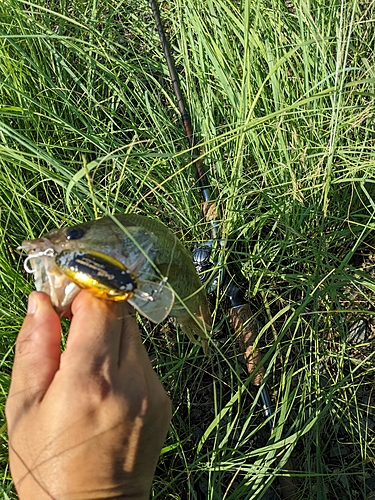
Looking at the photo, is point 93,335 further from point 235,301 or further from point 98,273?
point 235,301

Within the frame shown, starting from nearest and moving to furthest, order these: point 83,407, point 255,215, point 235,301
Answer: point 83,407, point 235,301, point 255,215

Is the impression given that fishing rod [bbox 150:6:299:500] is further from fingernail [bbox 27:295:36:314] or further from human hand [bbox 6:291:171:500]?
fingernail [bbox 27:295:36:314]

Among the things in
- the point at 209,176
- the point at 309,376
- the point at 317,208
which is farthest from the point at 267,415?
the point at 209,176

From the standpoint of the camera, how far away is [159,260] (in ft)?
4.59

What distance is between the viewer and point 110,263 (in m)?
1.27

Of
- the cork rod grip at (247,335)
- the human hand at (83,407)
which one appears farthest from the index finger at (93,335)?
the cork rod grip at (247,335)

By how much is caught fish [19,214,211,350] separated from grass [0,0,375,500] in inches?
27.8

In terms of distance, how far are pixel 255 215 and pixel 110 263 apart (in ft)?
3.92

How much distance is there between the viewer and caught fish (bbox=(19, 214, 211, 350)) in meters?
1.25

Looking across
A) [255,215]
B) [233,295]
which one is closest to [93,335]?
[233,295]

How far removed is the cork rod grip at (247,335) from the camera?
7.05 feet

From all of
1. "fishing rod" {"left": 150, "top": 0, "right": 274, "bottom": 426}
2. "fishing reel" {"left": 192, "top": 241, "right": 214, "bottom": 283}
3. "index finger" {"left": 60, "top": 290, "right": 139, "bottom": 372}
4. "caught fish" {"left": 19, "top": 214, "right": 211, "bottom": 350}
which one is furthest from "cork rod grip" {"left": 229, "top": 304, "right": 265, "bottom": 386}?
"index finger" {"left": 60, "top": 290, "right": 139, "bottom": 372}

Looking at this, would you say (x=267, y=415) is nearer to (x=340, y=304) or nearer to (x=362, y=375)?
(x=362, y=375)

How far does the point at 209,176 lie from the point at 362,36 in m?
1.07
